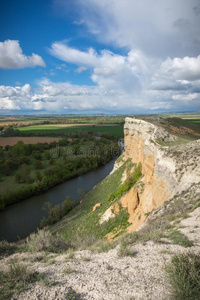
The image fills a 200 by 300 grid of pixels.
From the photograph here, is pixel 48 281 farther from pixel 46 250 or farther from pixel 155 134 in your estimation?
pixel 155 134

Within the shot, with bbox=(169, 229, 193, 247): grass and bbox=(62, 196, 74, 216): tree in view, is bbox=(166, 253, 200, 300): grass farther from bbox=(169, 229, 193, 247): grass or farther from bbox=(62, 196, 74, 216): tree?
Result: bbox=(62, 196, 74, 216): tree

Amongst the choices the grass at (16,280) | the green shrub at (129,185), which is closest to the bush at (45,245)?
the grass at (16,280)

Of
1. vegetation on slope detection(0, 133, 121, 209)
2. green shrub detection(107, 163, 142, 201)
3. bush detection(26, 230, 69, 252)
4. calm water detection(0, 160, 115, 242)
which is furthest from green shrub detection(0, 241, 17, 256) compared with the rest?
vegetation on slope detection(0, 133, 121, 209)

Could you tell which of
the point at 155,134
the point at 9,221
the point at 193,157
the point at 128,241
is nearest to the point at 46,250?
the point at 128,241

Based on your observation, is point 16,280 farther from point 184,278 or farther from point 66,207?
point 66,207

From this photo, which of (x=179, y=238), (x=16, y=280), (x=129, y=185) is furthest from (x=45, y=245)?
(x=129, y=185)

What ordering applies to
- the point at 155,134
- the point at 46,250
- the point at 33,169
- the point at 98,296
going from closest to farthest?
1. the point at 98,296
2. the point at 46,250
3. the point at 155,134
4. the point at 33,169
